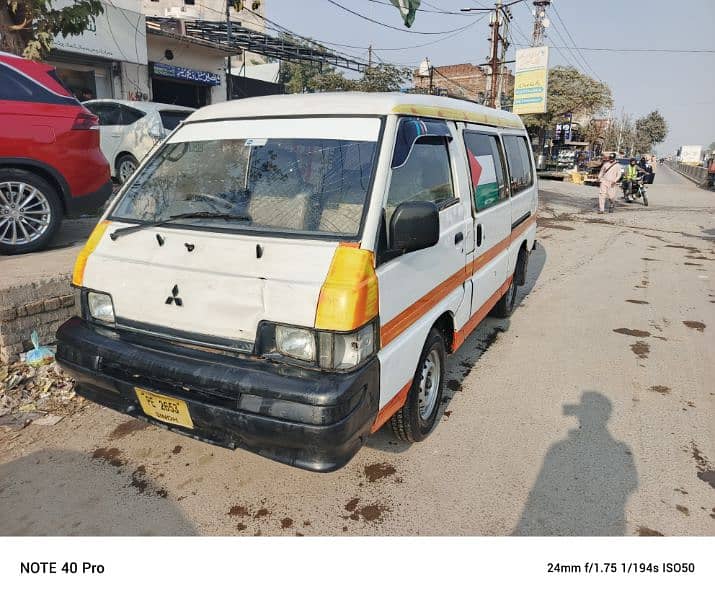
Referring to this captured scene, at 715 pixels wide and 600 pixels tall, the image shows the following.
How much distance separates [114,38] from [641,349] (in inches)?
576

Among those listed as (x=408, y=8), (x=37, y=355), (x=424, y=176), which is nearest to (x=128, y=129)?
(x=408, y=8)

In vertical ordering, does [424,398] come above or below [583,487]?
above

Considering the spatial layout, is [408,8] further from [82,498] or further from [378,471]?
[82,498]

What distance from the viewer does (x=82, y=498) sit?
104 inches

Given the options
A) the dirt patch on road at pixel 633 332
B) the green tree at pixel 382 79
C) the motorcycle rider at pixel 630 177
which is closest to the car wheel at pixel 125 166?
the dirt patch on road at pixel 633 332

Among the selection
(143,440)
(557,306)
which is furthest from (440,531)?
(557,306)

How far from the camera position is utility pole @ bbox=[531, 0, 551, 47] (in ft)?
101

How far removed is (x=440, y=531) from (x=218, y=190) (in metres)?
2.16

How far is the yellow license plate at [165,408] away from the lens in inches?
93.7

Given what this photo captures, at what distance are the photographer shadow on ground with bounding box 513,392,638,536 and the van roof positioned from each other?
220 centimetres

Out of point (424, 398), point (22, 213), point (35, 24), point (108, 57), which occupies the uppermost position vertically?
point (108, 57)

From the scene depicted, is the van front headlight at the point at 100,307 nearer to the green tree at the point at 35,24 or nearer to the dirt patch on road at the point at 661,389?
the dirt patch on road at the point at 661,389

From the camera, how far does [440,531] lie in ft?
8.11
